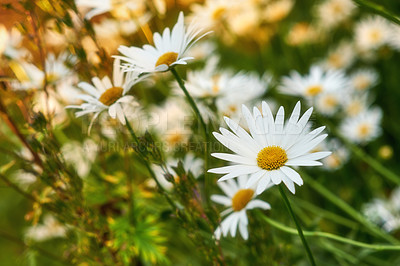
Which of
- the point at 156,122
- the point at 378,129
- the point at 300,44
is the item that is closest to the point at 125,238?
the point at 156,122

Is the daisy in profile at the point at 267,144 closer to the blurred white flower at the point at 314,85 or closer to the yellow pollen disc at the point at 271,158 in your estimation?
the yellow pollen disc at the point at 271,158

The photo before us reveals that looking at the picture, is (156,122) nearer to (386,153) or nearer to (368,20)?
(386,153)

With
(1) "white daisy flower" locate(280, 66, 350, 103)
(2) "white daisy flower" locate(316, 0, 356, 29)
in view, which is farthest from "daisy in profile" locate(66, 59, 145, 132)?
(2) "white daisy flower" locate(316, 0, 356, 29)

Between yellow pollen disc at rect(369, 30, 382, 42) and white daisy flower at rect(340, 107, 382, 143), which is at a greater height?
yellow pollen disc at rect(369, 30, 382, 42)

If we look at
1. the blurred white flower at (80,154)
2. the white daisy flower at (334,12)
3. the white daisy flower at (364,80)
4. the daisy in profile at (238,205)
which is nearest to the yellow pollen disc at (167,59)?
the daisy in profile at (238,205)

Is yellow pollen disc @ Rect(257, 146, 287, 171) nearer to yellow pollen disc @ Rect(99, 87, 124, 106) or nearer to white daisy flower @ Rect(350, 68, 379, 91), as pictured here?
yellow pollen disc @ Rect(99, 87, 124, 106)

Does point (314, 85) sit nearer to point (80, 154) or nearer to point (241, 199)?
point (241, 199)
